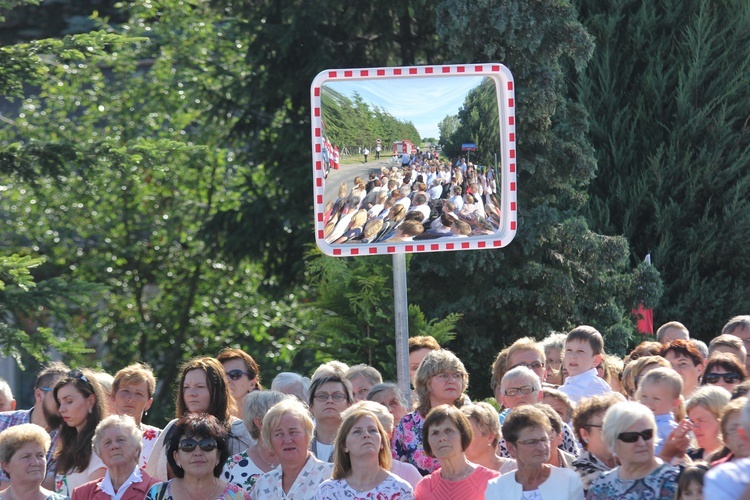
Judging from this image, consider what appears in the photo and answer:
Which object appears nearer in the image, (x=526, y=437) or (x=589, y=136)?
(x=526, y=437)

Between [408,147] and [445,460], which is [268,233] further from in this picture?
[445,460]

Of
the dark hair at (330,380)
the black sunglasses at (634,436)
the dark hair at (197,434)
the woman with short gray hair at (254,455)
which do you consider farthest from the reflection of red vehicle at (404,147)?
the black sunglasses at (634,436)

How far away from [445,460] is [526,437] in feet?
1.85

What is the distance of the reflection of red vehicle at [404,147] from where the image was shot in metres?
8.06

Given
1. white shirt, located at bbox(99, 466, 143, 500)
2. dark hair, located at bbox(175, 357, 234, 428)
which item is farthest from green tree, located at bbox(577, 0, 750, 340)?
white shirt, located at bbox(99, 466, 143, 500)

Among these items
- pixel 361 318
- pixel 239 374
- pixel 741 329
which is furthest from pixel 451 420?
pixel 361 318

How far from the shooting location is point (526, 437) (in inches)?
243

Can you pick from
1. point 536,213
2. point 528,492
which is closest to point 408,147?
point 528,492

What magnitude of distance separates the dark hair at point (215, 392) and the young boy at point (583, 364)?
245cm

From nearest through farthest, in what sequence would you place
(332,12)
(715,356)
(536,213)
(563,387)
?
(715,356)
(563,387)
(536,213)
(332,12)

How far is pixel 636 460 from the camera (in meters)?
5.76

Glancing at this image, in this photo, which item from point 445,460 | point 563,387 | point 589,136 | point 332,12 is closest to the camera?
point 445,460

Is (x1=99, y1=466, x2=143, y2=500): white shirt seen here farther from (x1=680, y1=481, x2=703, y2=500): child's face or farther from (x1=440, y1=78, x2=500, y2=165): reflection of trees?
(x1=680, y1=481, x2=703, y2=500): child's face

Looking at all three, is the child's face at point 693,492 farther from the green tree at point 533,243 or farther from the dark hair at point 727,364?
the green tree at point 533,243
